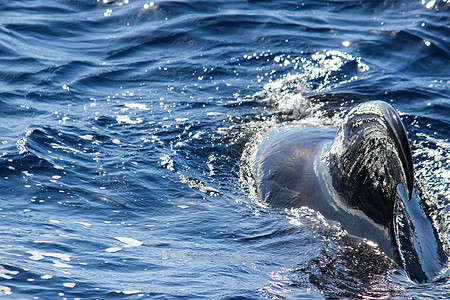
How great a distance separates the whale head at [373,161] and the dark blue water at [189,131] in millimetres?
344

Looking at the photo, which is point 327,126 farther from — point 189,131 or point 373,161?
point 373,161

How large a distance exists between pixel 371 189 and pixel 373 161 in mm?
243

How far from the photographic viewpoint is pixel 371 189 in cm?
516

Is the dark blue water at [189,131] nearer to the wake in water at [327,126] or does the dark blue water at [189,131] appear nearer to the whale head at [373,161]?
the wake in water at [327,126]

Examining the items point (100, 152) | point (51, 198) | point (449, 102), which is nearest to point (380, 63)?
point (449, 102)

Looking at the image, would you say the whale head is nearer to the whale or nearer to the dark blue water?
the whale

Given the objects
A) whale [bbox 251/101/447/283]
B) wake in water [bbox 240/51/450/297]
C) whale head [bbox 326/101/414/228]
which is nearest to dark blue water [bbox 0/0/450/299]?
wake in water [bbox 240/51/450/297]

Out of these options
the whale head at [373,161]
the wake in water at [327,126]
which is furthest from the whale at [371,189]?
the wake in water at [327,126]

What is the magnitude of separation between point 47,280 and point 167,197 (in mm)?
2212

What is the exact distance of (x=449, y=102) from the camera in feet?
31.6

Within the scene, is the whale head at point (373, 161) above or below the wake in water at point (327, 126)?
above

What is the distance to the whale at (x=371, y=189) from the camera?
189 inches

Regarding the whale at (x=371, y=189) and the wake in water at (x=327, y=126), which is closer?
the wake in water at (x=327, y=126)

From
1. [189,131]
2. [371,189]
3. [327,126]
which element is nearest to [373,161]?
[371,189]
